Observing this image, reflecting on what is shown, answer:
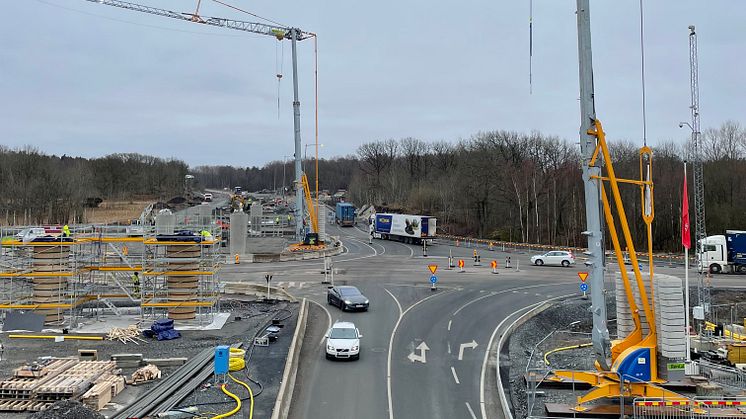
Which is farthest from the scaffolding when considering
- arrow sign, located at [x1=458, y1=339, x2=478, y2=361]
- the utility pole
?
the utility pole

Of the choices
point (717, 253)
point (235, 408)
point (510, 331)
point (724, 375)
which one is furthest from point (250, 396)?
point (717, 253)

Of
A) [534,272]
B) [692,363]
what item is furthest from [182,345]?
[534,272]

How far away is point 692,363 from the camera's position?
64.0 ft

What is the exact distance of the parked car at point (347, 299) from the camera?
2731 centimetres

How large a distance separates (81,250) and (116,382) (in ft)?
46.2

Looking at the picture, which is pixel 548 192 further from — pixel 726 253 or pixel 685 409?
pixel 685 409

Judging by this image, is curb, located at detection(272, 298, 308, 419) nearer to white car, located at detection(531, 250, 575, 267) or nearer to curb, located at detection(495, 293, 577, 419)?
curb, located at detection(495, 293, 577, 419)

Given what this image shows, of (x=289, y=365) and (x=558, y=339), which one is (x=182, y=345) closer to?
(x=289, y=365)

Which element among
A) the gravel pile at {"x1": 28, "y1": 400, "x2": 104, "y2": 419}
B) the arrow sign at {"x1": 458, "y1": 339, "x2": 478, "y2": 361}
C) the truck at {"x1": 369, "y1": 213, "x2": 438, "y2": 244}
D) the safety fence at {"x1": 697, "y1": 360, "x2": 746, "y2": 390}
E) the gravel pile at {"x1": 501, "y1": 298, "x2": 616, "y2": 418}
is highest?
the truck at {"x1": 369, "y1": 213, "x2": 438, "y2": 244}

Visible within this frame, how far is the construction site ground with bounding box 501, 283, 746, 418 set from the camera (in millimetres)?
16531

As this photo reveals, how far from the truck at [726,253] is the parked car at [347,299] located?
29.2 m

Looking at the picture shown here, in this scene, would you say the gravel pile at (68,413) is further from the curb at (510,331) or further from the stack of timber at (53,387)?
the curb at (510,331)

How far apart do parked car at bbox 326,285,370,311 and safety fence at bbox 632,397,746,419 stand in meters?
15.0

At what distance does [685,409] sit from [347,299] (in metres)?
16.5
